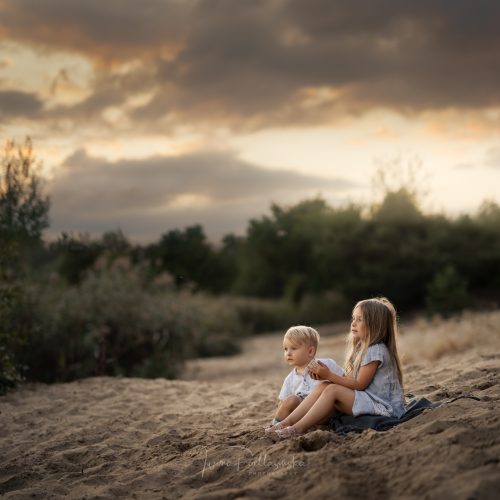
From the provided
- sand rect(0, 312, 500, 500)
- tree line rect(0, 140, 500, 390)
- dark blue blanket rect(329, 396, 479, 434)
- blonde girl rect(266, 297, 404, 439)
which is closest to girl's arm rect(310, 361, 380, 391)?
blonde girl rect(266, 297, 404, 439)

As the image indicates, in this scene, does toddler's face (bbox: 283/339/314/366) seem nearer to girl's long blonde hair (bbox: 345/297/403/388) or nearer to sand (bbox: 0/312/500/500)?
girl's long blonde hair (bbox: 345/297/403/388)

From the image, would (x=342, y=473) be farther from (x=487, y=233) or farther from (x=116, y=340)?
(x=487, y=233)

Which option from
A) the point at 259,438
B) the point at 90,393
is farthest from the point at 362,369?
the point at 90,393

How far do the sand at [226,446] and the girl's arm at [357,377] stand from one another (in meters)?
0.40

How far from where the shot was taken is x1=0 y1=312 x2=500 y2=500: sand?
131 inches

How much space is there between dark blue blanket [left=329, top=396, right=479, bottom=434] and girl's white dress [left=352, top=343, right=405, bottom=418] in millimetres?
91

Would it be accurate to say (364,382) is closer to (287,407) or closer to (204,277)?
(287,407)

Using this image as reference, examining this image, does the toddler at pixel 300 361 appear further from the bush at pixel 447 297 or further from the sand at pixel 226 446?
the bush at pixel 447 297

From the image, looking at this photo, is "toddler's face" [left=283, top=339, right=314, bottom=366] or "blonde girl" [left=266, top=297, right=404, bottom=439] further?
"toddler's face" [left=283, top=339, right=314, bottom=366]

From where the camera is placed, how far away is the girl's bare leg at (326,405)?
4488mm

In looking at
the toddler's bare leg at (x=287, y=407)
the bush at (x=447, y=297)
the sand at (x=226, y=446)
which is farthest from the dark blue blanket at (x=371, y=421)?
the bush at (x=447, y=297)

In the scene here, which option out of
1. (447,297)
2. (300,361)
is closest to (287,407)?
(300,361)

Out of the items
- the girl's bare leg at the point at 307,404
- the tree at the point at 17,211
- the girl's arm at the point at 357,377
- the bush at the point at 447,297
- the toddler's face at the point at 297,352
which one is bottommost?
the bush at the point at 447,297

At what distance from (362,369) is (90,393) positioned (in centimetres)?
444
